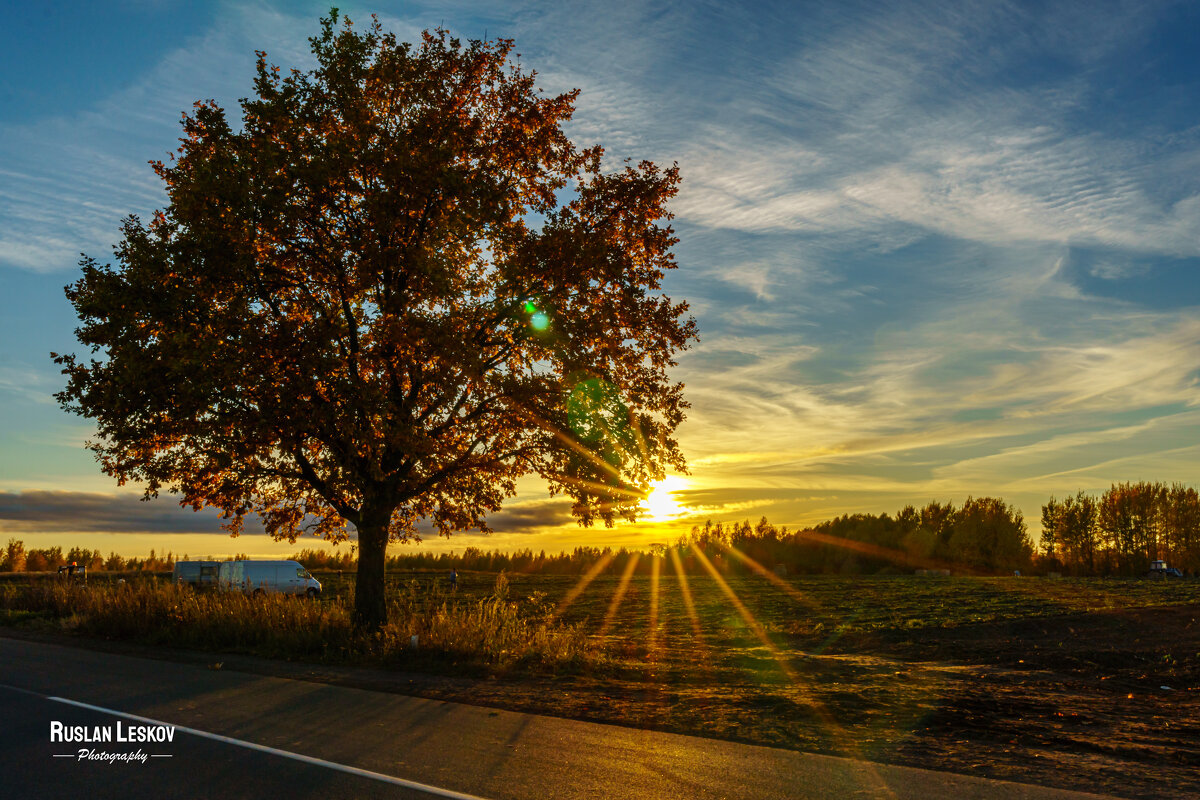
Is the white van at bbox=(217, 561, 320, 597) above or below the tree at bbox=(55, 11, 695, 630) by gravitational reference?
below

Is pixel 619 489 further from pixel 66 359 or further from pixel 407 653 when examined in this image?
pixel 66 359

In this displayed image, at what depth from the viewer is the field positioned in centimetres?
848

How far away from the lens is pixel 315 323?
682 inches

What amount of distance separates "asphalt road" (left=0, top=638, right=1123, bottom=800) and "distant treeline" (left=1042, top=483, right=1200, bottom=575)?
117 metres

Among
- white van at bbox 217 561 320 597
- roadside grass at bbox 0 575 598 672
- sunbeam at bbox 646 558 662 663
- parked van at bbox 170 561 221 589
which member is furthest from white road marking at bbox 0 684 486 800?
parked van at bbox 170 561 221 589

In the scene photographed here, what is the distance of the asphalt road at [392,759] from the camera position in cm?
666

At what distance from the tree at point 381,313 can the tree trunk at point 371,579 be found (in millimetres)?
54

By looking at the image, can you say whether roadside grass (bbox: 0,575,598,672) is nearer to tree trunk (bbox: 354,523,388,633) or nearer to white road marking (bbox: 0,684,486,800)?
tree trunk (bbox: 354,523,388,633)

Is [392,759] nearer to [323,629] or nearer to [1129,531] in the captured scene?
[323,629]

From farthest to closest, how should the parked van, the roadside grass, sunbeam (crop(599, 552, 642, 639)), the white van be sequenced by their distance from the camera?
the parked van, the white van, sunbeam (crop(599, 552, 642, 639)), the roadside grass

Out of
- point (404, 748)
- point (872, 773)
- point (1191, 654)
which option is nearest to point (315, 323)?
point (404, 748)

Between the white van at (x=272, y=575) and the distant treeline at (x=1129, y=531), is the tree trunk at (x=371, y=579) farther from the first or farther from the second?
the distant treeline at (x=1129, y=531)

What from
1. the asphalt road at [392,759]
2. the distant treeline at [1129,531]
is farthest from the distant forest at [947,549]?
the asphalt road at [392,759]

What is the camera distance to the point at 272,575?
44.8 meters
